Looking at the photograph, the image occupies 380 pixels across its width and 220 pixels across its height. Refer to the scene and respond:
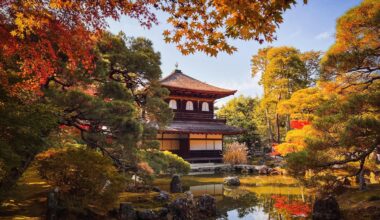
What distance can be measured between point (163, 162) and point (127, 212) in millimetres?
3651

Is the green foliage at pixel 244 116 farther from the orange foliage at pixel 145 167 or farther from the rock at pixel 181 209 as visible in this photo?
the rock at pixel 181 209

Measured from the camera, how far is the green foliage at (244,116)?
1257 inches

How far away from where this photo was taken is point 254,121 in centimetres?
3384

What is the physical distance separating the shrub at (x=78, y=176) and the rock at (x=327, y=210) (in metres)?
5.19

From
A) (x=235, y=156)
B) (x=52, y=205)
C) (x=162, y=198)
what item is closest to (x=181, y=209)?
(x=162, y=198)

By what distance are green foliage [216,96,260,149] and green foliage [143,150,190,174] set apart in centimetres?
1756

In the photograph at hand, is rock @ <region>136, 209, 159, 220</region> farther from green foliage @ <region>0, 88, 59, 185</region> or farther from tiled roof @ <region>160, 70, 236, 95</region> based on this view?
tiled roof @ <region>160, 70, 236, 95</region>

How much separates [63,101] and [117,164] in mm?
3093

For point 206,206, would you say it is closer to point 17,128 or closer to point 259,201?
point 259,201

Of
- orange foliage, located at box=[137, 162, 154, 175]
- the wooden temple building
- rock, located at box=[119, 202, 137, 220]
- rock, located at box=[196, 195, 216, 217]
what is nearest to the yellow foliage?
rock, located at box=[196, 195, 216, 217]

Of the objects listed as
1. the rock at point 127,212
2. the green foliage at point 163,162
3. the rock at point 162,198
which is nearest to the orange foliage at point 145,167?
the green foliage at point 163,162

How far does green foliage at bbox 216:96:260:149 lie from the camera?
105 feet

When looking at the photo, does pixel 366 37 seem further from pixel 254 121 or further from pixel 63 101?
pixel 254 121

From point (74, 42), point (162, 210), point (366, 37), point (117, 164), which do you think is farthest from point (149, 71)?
point (366, 37)
